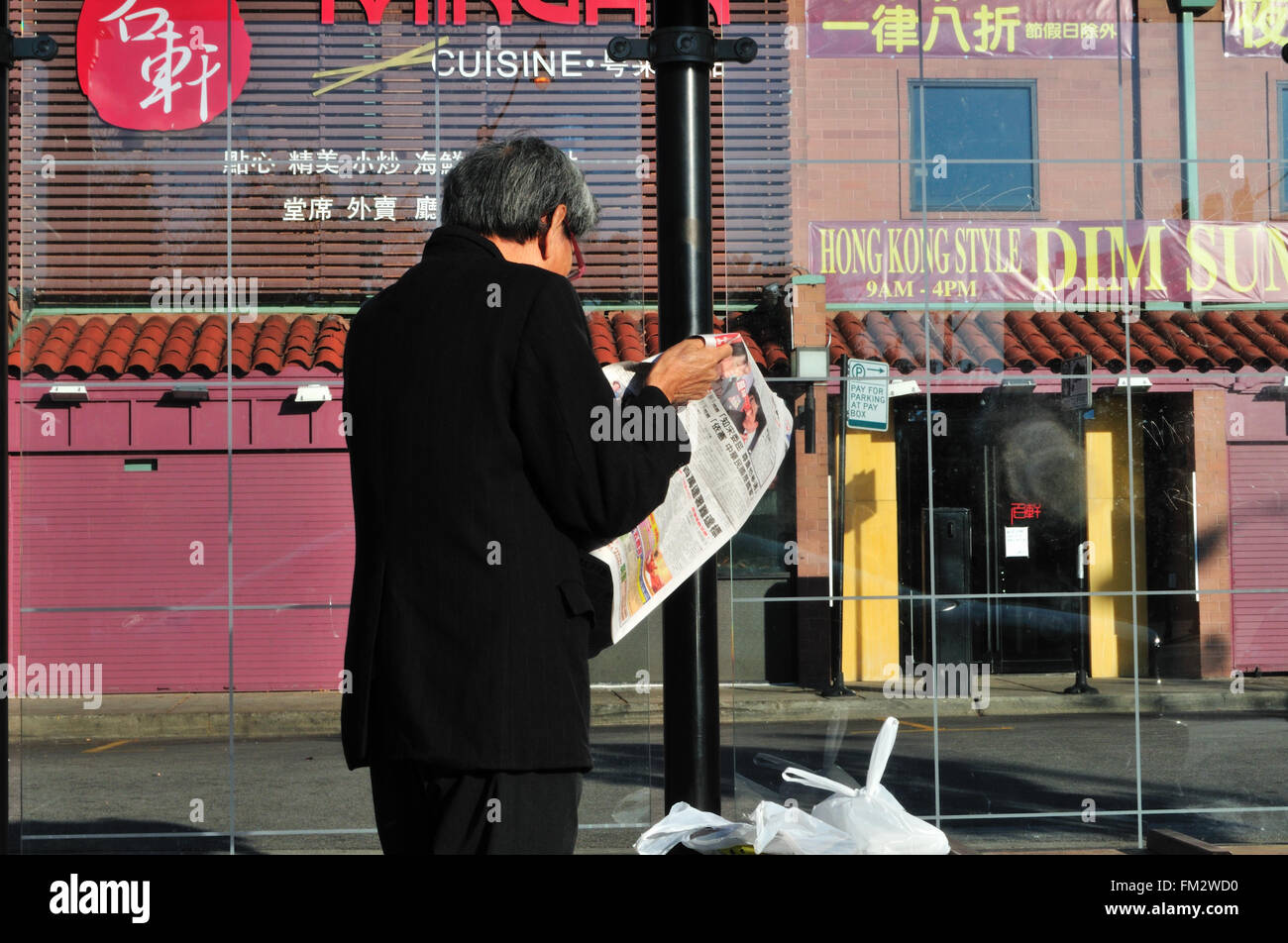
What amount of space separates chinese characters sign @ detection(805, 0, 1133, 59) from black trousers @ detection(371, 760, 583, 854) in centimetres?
645

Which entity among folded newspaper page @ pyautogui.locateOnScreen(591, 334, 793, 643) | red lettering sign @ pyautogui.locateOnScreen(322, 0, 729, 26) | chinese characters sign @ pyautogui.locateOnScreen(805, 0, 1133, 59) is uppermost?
red lettering sign @ pyautogui.locateOnScreen(322, 0, 729, 26)

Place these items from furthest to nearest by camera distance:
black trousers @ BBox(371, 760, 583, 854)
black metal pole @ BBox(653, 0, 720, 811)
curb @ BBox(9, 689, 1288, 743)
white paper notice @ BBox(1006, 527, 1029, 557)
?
white paper notice @ BBox(1006, 527, 1029, 557) → curb @ BBox(9, 689, 1288, 743) → black metal pole @ BBox(653, 0, 720, 811) → black trousers @ BBox(371, 760, 583, 854)

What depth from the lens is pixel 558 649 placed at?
1778 millimetres

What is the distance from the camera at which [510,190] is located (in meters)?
1.96

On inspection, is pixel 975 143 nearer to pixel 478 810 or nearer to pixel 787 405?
pixel 787 405

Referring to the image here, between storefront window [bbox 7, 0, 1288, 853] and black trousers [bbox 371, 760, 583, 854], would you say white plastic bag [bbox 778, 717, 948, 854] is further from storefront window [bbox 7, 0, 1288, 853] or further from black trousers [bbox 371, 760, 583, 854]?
storefront window [bbox 7, 0, 1288, 853]

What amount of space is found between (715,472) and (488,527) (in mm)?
631

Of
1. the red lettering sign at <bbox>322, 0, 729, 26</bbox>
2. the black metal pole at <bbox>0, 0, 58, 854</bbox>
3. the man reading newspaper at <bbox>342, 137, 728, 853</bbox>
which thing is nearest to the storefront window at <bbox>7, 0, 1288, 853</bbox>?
the red lettering sign at <bbox>322, 0, 729, 26</bbox>

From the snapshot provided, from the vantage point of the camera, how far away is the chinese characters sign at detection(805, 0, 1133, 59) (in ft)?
25.2

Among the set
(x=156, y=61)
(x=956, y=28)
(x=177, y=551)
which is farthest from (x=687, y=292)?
(x=956, y=28)

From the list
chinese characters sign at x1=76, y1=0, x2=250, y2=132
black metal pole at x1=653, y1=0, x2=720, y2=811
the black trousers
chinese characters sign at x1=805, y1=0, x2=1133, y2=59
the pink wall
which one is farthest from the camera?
chinese characters sign at x1=805, y1=0, x2=1133, y2=59

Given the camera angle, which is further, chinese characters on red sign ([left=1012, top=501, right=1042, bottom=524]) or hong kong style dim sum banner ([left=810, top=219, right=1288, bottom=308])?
chinese characters on red sign ([left=1012, top=501, right=1042, bottom=524])

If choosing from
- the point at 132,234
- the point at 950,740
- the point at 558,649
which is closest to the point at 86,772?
the point at 132,234

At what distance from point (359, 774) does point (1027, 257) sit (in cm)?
452
